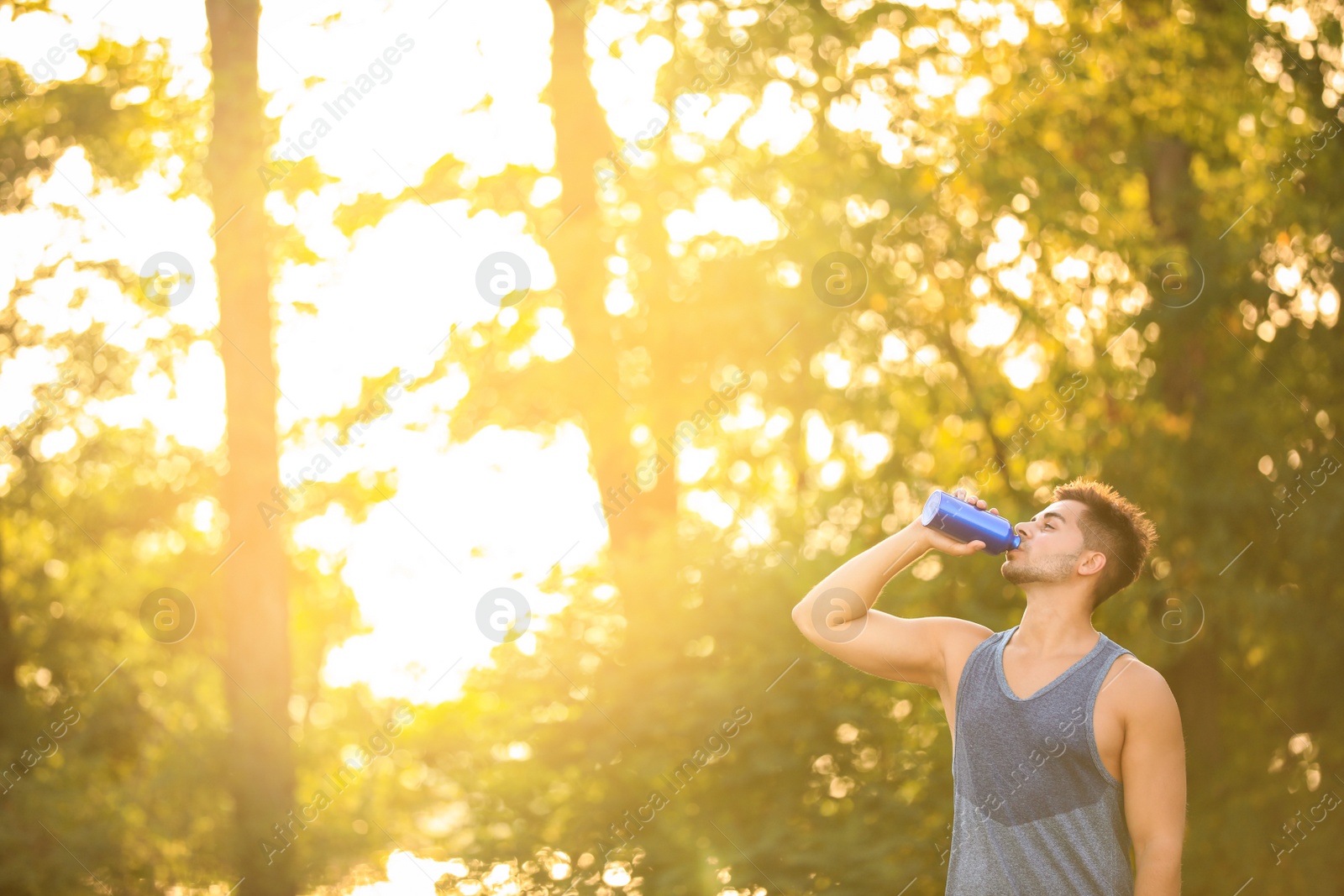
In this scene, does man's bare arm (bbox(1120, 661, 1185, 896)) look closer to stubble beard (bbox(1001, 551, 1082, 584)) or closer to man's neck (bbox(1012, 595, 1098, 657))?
man's neck (bbox(1012, 595, 1098, 657))

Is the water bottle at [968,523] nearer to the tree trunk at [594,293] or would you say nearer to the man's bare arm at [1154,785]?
the man's bare arm at [1154,785]

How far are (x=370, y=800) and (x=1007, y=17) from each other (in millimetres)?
9414

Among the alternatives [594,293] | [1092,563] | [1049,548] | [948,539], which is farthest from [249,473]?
[1092,563]

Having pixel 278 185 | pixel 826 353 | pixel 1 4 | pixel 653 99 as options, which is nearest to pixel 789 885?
pixel 826 353

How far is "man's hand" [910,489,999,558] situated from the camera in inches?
129

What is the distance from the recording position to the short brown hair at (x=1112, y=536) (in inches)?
125

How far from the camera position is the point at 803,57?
7051mm

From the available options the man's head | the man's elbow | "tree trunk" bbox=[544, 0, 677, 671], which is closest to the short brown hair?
the man's head

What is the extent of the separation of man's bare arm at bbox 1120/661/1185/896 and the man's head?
1.33 feet

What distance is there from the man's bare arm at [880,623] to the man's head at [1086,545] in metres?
0.19

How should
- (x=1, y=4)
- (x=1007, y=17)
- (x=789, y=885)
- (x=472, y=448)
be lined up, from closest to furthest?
(x=789, y=885) → (x=1007, y=17) → (x=1, y=4) → (x=472, y=448)

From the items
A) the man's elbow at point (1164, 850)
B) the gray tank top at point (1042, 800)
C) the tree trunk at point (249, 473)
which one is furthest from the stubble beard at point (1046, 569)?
the tree trunk at point (249, 473)

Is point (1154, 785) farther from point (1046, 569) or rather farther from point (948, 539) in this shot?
point (948, 539)

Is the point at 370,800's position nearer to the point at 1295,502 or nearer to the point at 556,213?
the point at 556,213
